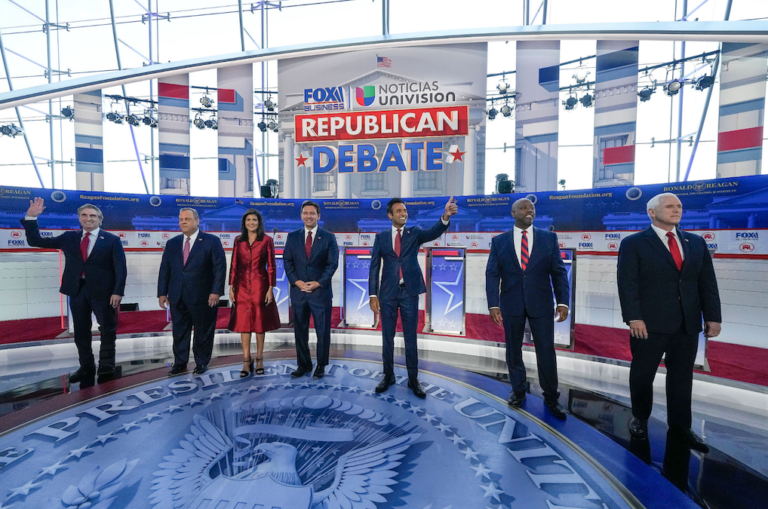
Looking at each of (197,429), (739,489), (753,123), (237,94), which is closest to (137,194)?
(237,94)

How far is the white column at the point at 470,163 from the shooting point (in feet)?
19.5

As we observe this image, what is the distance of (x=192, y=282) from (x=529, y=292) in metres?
2.95

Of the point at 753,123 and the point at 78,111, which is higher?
the point at 78,111

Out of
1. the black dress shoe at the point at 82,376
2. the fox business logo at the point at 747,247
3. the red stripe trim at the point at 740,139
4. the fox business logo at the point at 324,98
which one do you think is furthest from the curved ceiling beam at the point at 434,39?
the black dress shoe at the point at 82,376

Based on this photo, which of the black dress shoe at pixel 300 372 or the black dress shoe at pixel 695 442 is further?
the black dress shoe at pixel 300 372

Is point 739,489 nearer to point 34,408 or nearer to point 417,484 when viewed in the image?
point 417,484

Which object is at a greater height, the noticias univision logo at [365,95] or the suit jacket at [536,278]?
the noticias univision logo at [365,95]

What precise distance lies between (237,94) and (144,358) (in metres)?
5.32

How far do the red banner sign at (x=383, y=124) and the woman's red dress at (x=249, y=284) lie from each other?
3425 mm

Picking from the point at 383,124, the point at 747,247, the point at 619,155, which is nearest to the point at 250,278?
the point at 383,124

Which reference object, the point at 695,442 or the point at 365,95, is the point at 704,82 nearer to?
the point at 365,95

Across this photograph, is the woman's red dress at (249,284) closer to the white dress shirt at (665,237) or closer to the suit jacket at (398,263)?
the suit jacket at (398,263)

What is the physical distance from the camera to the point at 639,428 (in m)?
2.11

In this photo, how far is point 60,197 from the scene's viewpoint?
4.76 meters
